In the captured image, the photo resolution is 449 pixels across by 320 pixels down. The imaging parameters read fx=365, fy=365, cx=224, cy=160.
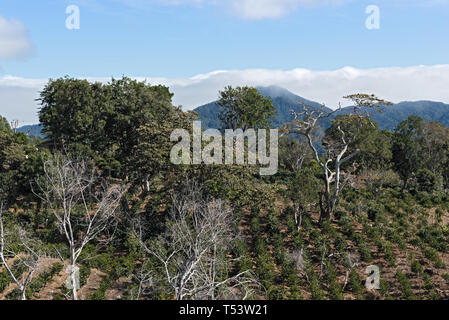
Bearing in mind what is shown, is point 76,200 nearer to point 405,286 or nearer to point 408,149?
point 405,286

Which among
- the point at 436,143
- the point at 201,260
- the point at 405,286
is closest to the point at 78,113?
the point at 201,260

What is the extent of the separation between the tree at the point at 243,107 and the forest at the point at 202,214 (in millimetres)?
213

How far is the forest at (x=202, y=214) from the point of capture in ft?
56.4

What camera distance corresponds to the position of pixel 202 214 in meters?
13.7

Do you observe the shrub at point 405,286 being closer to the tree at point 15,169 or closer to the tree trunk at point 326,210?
the tree trunk at point 326,210

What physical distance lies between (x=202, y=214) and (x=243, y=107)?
26.1m

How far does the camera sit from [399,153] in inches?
1344

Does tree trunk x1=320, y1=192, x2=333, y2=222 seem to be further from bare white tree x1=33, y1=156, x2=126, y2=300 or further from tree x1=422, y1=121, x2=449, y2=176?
tree x1=422, y1=121, x2=449, y2=176

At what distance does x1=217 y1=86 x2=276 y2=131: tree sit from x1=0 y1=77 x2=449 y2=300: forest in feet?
0.70

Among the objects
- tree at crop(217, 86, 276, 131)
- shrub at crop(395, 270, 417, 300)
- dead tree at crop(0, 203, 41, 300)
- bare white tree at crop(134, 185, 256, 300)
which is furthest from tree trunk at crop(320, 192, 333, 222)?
dead tree at crop(0, 203, 41, 300)

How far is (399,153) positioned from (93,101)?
28243 millimetres
